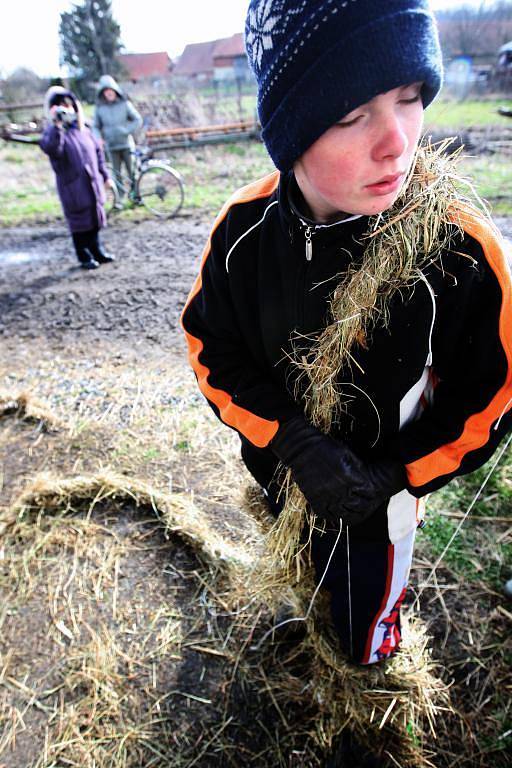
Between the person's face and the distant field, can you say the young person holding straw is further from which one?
the distant field

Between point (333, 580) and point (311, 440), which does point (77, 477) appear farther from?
point (311, 440)

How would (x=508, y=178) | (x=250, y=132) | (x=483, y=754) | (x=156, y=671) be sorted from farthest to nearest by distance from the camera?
(x=250, y=132), (x=508, y=178), (x=156, y=671), (x=483, y=754)

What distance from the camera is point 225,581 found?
2475 mm

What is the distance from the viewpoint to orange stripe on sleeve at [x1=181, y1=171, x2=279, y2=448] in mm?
1514

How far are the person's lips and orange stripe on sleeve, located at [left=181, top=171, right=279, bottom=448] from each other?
0.48 metres

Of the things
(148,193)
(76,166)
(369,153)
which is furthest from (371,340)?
(148,193)

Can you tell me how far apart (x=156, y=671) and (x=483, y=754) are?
4.55 ft

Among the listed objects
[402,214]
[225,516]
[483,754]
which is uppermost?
[402,214]

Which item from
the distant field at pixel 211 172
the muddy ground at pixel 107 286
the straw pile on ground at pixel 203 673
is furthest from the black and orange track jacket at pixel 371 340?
the distant field at pixel 211 172

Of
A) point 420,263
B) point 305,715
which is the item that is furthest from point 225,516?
point 420,263

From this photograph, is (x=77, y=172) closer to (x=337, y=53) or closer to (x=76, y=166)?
(x=76, y=166)

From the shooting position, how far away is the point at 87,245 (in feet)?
21.8

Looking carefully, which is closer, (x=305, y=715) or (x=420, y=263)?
(x=420, y=263)

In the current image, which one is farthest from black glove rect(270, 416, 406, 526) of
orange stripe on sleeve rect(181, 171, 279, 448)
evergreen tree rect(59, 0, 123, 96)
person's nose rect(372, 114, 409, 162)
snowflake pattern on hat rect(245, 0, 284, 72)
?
evergreen tree rect(59, 0, 123, 96)
